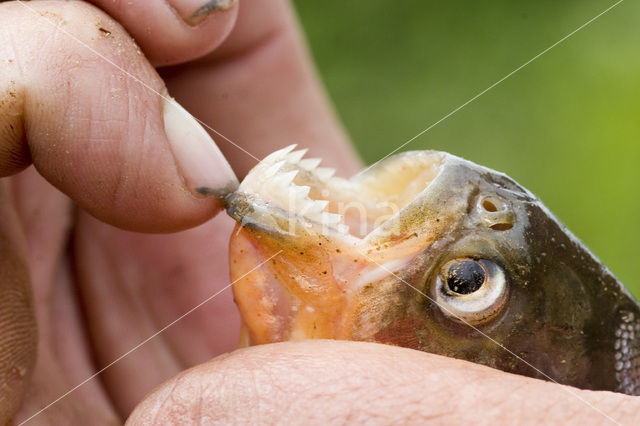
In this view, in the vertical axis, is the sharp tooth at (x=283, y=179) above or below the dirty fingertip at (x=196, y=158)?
below

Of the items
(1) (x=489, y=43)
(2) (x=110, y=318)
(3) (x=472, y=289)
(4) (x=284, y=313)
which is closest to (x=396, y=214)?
(3) (x=472, y=289)

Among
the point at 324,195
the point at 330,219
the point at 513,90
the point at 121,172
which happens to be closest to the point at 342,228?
the point at 330,219

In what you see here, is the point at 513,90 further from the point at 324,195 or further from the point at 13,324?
the point at 13,324

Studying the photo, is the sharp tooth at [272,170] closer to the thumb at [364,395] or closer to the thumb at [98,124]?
the thumb at [98,124]

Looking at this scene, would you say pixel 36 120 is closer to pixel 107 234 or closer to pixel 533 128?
pixel 107 234

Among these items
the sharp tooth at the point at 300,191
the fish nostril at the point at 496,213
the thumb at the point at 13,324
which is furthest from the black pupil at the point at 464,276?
the thumb at the point at 13,324

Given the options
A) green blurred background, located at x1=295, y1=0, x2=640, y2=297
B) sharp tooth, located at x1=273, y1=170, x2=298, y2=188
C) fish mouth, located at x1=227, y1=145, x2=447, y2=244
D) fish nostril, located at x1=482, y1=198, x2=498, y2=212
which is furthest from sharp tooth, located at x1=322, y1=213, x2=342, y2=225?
green blurred background, located at x1=295, y1=0, x2=640, y2=297

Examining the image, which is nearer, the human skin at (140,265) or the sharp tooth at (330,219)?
the human skin at (140,265)
